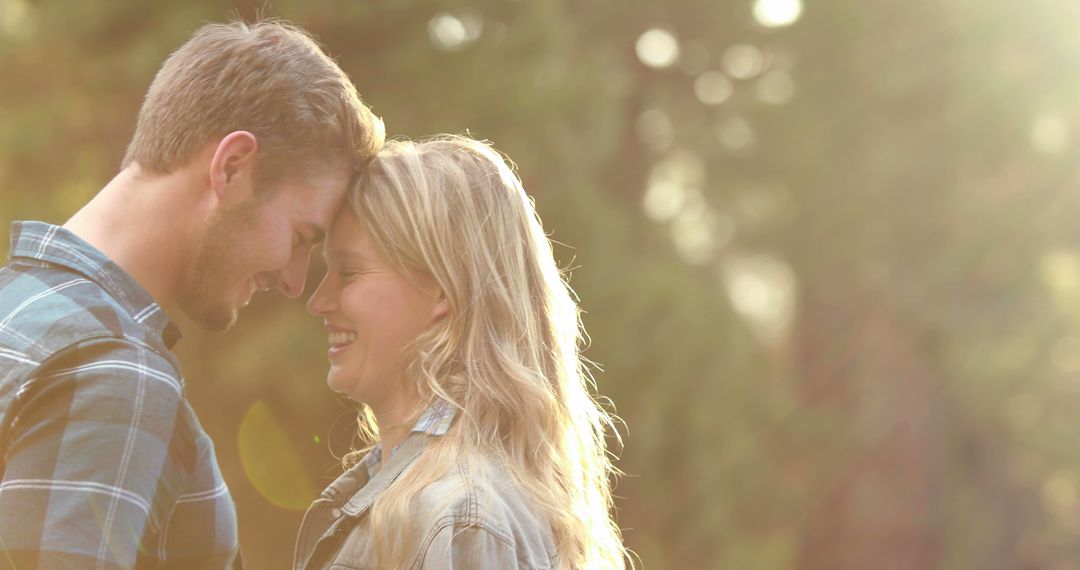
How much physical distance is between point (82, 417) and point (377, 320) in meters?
0.78

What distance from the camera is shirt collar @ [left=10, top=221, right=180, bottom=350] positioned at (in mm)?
2166

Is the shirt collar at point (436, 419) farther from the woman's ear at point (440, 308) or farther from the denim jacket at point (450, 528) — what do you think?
the woman's ear at point (440, 308)

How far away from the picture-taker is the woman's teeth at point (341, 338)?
2.63 metres

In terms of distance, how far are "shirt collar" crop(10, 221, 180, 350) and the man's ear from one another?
0.31 m

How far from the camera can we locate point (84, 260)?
2.18 meters

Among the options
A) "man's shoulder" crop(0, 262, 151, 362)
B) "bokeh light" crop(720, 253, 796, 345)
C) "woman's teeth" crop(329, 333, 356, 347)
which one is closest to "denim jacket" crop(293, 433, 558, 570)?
"woman's teeth" crop(329, 333, 356, 347)

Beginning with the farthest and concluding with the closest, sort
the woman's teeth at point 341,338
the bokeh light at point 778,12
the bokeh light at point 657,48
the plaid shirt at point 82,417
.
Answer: the bokeh light at point 778,12, the bokeh light at point 657,48, the woman's teeth at point 341,338, the plaid shirt at point 82,417

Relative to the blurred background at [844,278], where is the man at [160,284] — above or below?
above

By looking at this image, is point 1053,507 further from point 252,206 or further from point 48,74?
point 252,206

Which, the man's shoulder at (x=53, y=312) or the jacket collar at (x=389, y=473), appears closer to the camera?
the man's shoulder at (x=53, y=312)

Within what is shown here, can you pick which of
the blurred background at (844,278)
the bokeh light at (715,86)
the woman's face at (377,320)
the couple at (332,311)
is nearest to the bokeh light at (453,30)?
the blurred background at (844,278)

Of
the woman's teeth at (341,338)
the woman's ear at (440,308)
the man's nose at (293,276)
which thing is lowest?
the woman's teeth at (341,338)

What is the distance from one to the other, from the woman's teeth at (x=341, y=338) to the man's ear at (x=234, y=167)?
0.37 metres

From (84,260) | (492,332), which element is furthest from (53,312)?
(492,332)
